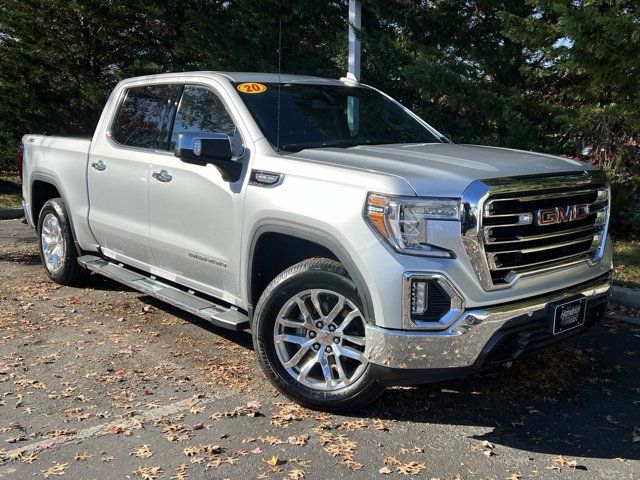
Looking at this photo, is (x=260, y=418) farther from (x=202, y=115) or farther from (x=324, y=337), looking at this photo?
(x=202, y=115)

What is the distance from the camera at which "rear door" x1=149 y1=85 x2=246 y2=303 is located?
14.7 feet

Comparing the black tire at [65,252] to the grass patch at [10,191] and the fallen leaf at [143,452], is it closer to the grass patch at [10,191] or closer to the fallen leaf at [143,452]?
the fallen leaf at [143,452]

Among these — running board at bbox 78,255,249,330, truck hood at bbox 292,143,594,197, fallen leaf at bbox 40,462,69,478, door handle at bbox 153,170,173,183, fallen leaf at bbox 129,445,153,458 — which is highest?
truck hood at bbox 292,143,594,197

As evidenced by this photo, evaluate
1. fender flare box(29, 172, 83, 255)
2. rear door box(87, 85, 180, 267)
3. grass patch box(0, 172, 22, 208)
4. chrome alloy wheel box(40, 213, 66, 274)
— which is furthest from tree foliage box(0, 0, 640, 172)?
grass patch box(0, 172, 22, 208)

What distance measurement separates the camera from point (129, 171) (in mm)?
5434

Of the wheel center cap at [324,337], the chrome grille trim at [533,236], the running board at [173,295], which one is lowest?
the running board at [173,295]

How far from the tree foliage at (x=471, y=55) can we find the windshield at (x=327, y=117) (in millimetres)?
975

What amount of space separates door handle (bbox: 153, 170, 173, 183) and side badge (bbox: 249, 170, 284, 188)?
91 cm

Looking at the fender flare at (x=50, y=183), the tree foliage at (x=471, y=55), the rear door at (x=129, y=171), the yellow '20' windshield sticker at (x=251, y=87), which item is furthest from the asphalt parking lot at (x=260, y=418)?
the tree foliage at (x=471, y=55)

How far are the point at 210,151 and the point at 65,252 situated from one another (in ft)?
10.2

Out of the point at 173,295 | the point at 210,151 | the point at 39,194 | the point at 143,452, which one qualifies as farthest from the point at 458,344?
the point at 39,194

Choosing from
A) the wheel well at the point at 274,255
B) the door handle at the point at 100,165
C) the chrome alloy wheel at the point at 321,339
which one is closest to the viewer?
the chrome alloy wheel at the point at 321,339

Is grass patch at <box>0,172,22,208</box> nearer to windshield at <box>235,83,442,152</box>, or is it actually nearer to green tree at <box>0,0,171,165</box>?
green tree at <box>0,0,171,165</box>

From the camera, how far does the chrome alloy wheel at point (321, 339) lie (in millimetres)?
3863
